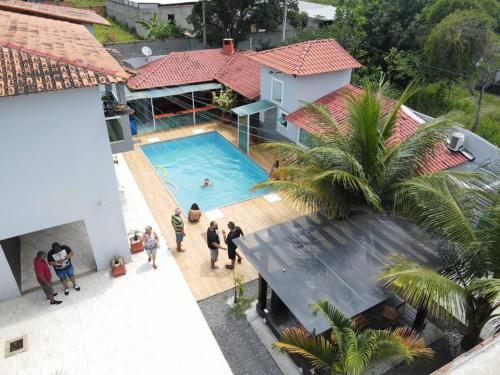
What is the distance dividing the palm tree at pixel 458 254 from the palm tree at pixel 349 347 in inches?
43.9

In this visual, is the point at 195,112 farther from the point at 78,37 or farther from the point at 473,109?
the point at 473,109

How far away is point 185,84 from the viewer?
24.6 m

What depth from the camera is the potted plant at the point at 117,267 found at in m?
11.9

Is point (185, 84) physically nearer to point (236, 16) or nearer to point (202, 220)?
point (202, 220)

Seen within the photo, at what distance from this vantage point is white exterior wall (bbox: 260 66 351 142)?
19.0m

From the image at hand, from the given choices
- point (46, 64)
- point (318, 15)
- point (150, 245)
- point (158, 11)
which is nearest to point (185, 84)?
point (150, 245)

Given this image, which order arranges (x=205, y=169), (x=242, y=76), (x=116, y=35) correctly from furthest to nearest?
(x=116, y=35) → (x=242, y=76) → (x=205, y=169)

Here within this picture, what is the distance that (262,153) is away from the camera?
21734mm

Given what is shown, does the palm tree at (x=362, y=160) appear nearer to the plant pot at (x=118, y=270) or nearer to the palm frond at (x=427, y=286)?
the palm frond at (x=427, y=286)

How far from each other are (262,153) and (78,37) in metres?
11.5

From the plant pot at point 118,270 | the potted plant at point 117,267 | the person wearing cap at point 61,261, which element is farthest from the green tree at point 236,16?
the person wearing cap at point 61,261

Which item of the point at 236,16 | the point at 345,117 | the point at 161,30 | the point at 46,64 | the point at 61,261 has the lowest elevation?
the point at 61,261

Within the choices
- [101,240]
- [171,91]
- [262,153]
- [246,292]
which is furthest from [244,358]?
[171,91]

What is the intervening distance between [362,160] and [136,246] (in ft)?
26.7
